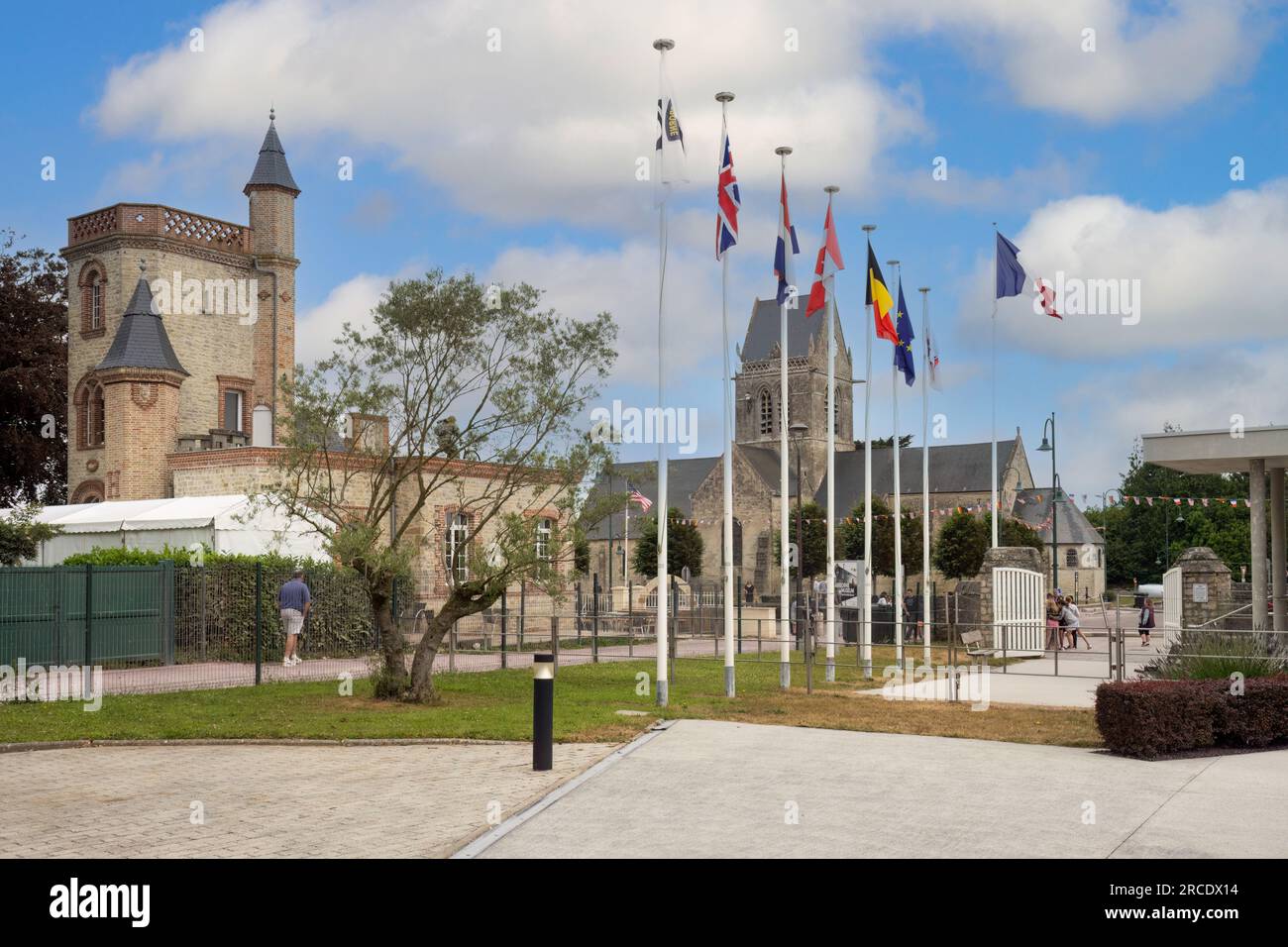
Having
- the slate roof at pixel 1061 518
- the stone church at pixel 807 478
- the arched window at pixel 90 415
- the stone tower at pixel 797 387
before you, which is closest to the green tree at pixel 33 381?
the arched window at pixel 90 415

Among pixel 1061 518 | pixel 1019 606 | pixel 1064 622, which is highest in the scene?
pixel 1061 518

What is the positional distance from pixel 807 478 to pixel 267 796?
9270 centimetres

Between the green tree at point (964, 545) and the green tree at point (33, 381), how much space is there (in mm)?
39062

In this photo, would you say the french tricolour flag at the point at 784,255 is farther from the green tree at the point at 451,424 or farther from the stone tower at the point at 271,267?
the stone tower at the point at 271,267

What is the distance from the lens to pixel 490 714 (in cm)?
1617

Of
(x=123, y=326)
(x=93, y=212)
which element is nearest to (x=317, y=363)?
(x=123, y=326)

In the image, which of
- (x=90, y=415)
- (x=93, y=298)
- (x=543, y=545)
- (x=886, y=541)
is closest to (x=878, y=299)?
(x=543, y=545)

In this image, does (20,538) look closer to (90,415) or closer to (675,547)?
(90,415)

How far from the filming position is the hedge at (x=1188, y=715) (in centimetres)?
1253

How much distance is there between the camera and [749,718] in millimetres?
15945

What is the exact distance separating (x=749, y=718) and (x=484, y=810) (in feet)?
22.6

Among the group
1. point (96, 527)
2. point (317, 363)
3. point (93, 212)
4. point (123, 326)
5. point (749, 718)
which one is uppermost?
point (93, 212)

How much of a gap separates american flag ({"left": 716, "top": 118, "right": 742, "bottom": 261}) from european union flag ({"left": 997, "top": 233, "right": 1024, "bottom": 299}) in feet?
36.4
